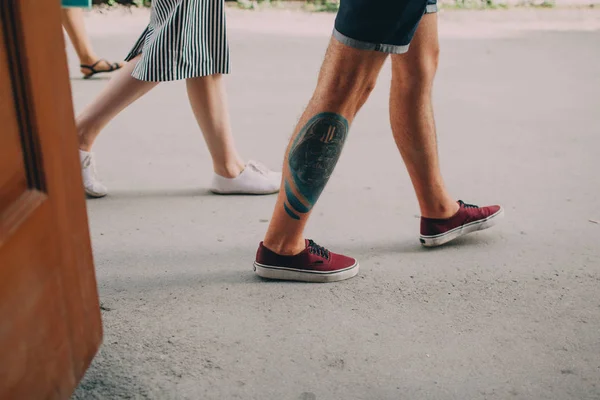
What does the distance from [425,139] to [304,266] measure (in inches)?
22.4

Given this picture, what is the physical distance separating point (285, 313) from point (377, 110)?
2.19m

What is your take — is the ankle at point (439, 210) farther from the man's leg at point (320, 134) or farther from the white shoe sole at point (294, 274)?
the man's leg at point (320, 134)

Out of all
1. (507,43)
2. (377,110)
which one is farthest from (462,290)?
(507,43)

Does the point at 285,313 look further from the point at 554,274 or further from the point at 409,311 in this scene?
the point at 554,274

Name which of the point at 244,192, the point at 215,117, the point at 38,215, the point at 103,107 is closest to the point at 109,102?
the point at 103,107

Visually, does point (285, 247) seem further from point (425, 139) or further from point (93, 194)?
point (93, 194)

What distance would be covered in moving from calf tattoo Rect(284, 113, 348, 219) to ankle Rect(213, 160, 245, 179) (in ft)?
2.69

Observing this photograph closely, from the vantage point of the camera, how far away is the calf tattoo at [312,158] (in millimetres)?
1850

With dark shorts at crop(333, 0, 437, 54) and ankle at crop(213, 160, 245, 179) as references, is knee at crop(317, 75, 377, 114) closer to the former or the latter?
dark shorts at crop(333, 0, 437, 54)

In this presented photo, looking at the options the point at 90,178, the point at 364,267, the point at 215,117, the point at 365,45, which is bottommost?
the point at 364,267

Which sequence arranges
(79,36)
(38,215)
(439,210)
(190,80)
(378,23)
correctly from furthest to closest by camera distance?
(79,36) < (190,80) < (439,210) < (378,23) < (38,215)

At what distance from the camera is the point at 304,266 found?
6.70 ft

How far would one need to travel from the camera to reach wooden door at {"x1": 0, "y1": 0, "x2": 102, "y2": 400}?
3.81ft

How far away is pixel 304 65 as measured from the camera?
471cm
